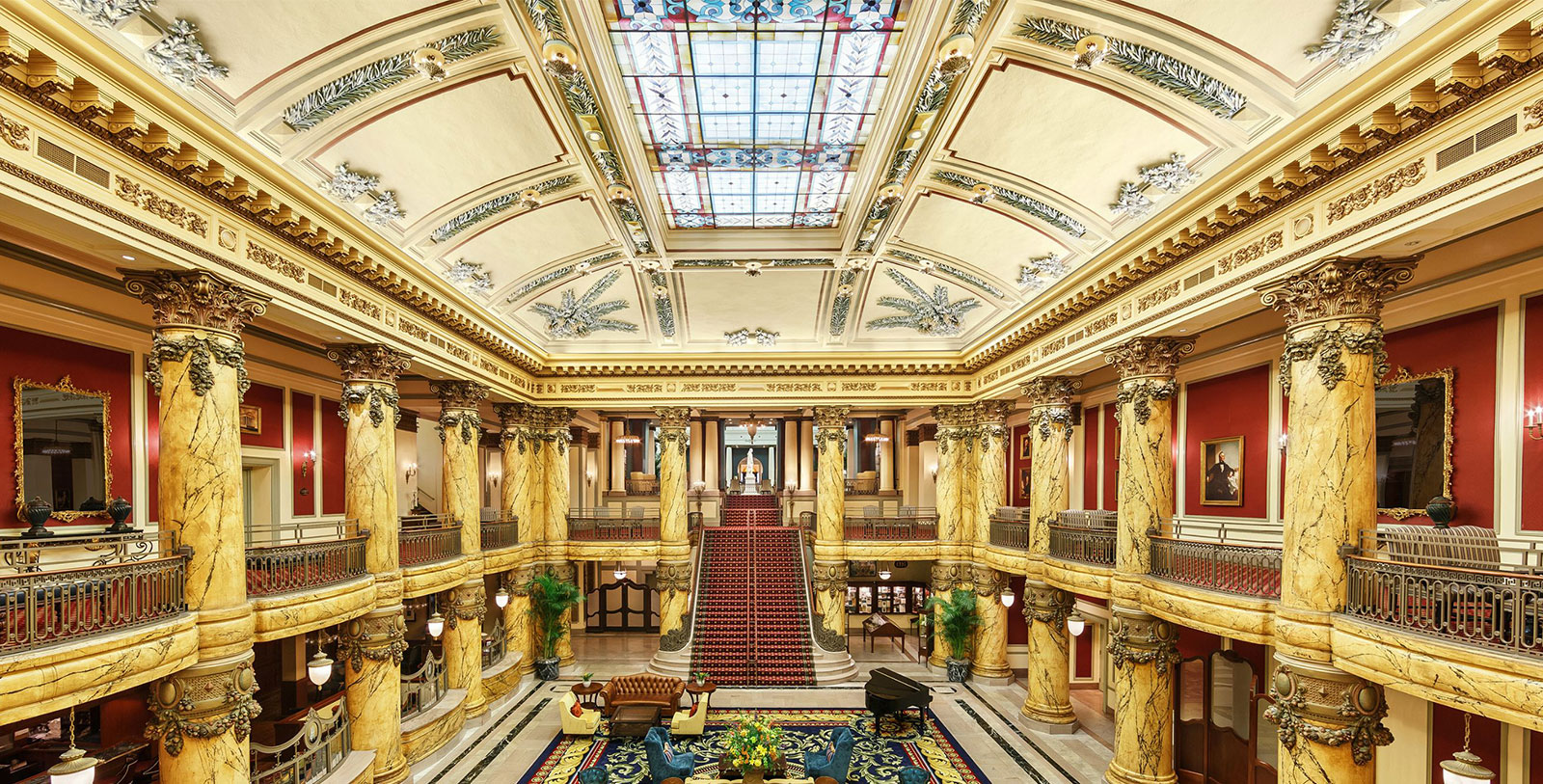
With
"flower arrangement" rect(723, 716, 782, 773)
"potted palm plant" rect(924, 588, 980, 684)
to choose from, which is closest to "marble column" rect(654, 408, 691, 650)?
"potted palm plant" rect(924, 588, 980, 684)

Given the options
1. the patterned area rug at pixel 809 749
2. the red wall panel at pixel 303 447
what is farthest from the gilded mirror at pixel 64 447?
the patterned area rug at pixel 809 749

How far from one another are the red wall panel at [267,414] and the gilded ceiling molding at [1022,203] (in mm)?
11472

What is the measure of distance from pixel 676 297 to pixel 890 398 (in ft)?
20.0

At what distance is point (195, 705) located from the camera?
712cm

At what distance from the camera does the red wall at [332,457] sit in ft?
45.2

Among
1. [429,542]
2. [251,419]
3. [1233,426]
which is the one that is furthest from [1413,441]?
[251,419]

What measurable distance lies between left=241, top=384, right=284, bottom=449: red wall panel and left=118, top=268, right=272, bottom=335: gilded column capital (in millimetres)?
5052

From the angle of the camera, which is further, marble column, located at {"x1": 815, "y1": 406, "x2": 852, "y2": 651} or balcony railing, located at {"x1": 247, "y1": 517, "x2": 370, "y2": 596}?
marble column, located at {"x1": 815, "y1": 406, "x2": 852, "y2": 651}

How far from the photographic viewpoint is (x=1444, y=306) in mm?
8062

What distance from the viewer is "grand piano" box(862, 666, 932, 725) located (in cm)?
1375

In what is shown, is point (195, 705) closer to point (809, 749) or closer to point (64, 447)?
point (64, 447)

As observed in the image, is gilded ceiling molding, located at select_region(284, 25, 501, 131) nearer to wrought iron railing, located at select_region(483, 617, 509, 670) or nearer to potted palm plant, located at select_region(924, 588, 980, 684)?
wrought iron railing, located at select_region(483, 617, 509, 670)

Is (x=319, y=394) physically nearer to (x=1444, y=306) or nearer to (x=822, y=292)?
(x=822, y=292)

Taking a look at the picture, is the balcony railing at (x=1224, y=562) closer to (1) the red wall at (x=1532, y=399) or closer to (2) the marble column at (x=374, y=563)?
(1) the red wall at (x=1532, y=399)
